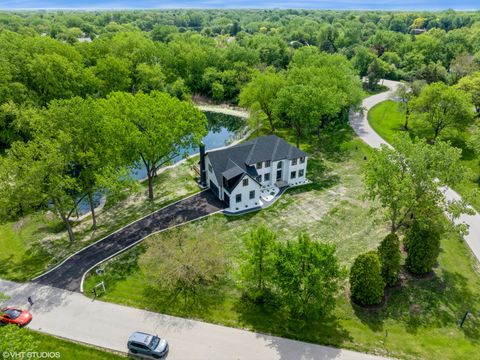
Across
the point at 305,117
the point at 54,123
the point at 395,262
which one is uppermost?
the point at 54,123

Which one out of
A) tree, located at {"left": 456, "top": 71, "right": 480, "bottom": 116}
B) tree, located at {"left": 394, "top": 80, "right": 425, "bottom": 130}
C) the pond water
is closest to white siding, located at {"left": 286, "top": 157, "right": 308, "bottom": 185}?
the pond water

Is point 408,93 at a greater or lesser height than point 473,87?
lesser

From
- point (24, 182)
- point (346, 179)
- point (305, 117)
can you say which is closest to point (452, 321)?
point (346, 179)

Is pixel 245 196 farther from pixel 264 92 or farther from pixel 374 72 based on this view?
pixel 374 72

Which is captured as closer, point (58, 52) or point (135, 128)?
point (135, 128)

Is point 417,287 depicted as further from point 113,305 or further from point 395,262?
point 113,305

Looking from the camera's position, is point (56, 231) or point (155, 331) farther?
point (56, 231)

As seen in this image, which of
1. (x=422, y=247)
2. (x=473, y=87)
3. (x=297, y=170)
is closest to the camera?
(x=422, y=247)

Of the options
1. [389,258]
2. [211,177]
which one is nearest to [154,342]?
[389,258]

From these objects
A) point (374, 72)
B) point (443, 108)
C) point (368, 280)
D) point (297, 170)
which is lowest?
point (297, 170)
